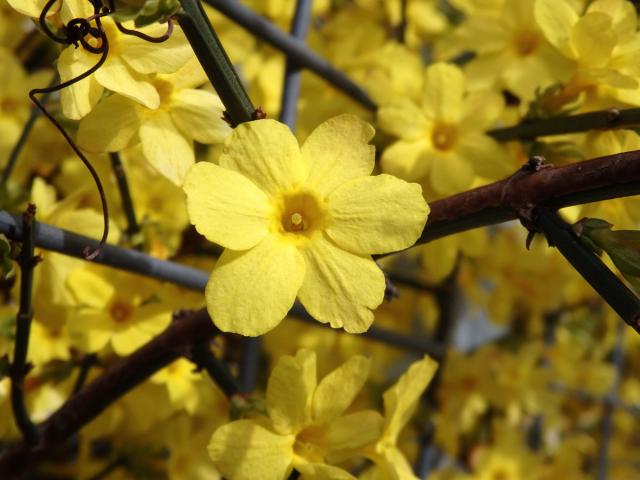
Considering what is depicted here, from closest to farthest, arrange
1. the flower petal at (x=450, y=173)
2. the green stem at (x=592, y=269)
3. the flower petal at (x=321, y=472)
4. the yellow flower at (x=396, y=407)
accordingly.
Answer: the green stem at (x=592, y=269) → the flower petal at (x=321, y=472) → the yellow flower at (x=396, y=407) → the flower petal at (x=450, y=173)

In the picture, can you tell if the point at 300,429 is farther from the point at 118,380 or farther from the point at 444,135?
the point at 444,135

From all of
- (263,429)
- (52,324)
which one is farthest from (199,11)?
(52,324)

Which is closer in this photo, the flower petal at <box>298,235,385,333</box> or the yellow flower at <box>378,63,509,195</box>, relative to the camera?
the flower petal at <box>298,235,385,333</box>

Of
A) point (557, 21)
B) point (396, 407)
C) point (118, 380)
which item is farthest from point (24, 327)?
point (557, 21)

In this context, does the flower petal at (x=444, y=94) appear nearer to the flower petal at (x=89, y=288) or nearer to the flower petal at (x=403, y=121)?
the flower petal at (x=403, y=121)

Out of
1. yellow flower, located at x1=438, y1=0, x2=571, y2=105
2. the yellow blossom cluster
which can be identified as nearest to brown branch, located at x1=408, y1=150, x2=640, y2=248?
the yellow blossom cluster

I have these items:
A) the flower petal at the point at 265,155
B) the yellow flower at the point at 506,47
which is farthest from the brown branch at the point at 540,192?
the yellow flower at the point at 506,47

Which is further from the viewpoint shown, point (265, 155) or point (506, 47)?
point (506, 47)

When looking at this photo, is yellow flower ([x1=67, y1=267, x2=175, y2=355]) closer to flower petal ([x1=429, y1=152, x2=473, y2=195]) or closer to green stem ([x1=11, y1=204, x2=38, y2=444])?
green stem ([x1=11, y1=204, x2=38, y2=444])
